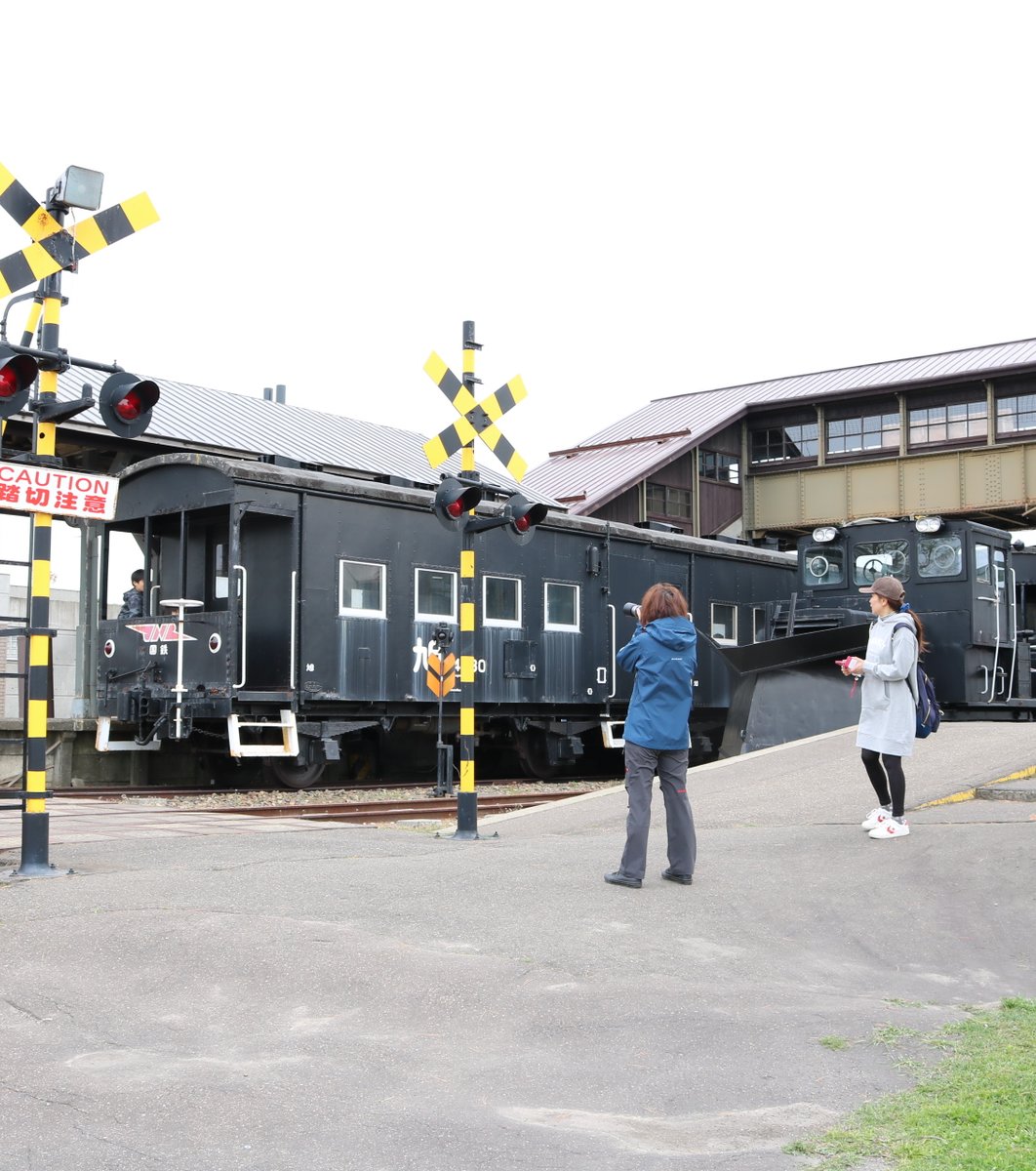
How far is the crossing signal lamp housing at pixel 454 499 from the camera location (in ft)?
32.1

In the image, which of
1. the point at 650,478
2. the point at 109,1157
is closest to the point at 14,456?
the point at 109,1157

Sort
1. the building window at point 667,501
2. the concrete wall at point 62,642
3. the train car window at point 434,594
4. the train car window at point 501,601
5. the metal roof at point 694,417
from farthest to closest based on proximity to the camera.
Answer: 1. the building window at point 667,501
2. the metal roof at point 694,417
3. the concrete wall at point 62,642
4. the train car window at point 501,601
5. the train car window at point 434,594

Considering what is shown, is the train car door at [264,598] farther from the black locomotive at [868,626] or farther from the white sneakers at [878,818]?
the white sneakers at [878,818]

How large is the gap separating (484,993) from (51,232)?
17.2 feet

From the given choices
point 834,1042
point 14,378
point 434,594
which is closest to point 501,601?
point 434,594

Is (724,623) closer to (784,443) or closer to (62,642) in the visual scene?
(62,642)

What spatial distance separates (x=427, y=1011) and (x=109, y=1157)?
161 cm

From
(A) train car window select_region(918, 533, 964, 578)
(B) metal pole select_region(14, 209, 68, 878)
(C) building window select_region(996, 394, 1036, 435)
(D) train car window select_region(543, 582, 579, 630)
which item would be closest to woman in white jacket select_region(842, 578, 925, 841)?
(B) metal pole select_region(14, 209, 68, 878)

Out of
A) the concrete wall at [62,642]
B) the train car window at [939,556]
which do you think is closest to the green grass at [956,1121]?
the train car window at [939,556]

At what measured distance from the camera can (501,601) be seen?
685 inches

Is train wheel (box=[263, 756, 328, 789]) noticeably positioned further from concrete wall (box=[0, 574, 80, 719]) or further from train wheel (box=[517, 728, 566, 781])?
concrete wall (box=[0, 574, 80, 719])

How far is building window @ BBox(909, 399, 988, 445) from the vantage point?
31.3 m

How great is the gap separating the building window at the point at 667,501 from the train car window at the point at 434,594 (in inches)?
647

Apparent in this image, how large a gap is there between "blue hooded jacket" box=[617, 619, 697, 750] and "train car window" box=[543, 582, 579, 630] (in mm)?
10624
